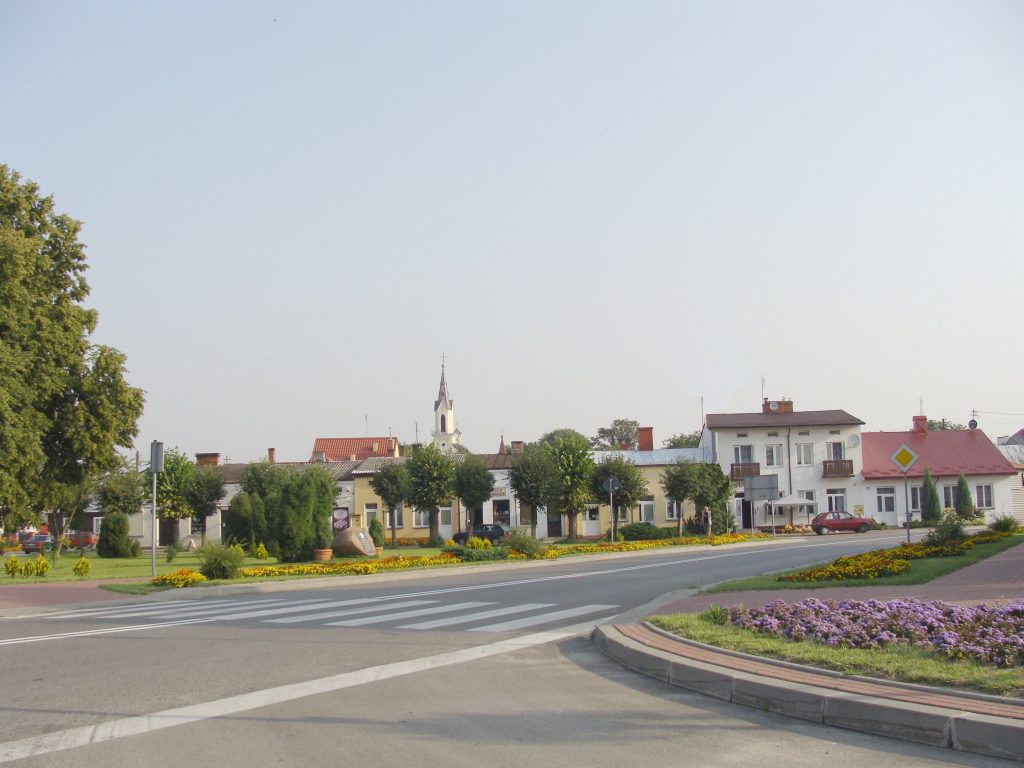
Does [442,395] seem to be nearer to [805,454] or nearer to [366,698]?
[805,454]

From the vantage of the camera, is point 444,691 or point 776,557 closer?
point 444,691

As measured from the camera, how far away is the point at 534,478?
52.2 meters

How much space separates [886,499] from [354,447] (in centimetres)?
4759

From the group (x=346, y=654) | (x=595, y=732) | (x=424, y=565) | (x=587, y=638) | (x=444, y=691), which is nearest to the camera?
(x=595, y=732)

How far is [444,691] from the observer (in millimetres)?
9078

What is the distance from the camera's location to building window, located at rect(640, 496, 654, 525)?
206 ft

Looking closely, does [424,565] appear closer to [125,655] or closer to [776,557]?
[776,557]

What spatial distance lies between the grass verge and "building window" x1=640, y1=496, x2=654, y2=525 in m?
52.4

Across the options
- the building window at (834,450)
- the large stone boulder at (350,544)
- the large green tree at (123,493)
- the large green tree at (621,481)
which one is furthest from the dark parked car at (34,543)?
the building window at (834,450)

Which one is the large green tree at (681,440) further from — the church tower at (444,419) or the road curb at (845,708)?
the road curb at (845,708)

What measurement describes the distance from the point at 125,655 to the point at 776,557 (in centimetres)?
2472

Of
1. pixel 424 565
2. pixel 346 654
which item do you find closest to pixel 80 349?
pixel 424 565

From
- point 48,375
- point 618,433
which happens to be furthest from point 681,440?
point 48,375

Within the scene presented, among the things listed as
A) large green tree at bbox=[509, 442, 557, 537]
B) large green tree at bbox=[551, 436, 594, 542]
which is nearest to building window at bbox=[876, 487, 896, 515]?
large green tree at bbox=[551, 436, 594, 542]
